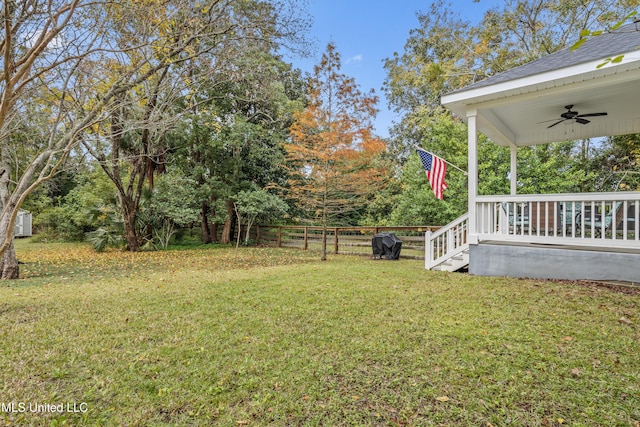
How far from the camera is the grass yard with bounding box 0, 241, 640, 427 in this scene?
2070mm

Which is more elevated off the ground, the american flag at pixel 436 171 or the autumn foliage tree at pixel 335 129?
the autumn foliage tree at pixel 335 129

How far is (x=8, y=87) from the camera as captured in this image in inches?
143

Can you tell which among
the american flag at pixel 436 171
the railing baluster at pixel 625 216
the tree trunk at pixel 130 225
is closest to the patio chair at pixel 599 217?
the railing baluster at pixel 625 216

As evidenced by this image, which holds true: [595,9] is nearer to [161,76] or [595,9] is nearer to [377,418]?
[161,76]

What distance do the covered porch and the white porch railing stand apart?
0.6 inches

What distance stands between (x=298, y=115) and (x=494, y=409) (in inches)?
360

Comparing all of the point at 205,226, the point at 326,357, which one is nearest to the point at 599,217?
the point at 326,357

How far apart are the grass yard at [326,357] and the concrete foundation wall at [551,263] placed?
50 cm

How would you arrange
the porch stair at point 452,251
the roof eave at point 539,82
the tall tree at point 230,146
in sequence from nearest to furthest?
the roof eave at point 539,82
the porch stair at point 452,251
the tall tree at point 230,146

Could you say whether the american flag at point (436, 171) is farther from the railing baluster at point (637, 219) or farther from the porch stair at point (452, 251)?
the railing baluster at point (637, 219)

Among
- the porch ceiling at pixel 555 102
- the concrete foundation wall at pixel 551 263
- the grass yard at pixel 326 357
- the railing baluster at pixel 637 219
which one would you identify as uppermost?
the porch ceiling at pixel 555 102

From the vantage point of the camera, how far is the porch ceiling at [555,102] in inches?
196

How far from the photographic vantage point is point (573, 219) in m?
5.29

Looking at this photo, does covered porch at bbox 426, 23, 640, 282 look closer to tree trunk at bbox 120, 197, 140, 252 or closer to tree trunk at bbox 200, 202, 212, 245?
tree trunk at bbox 120, 197, 140, 252
